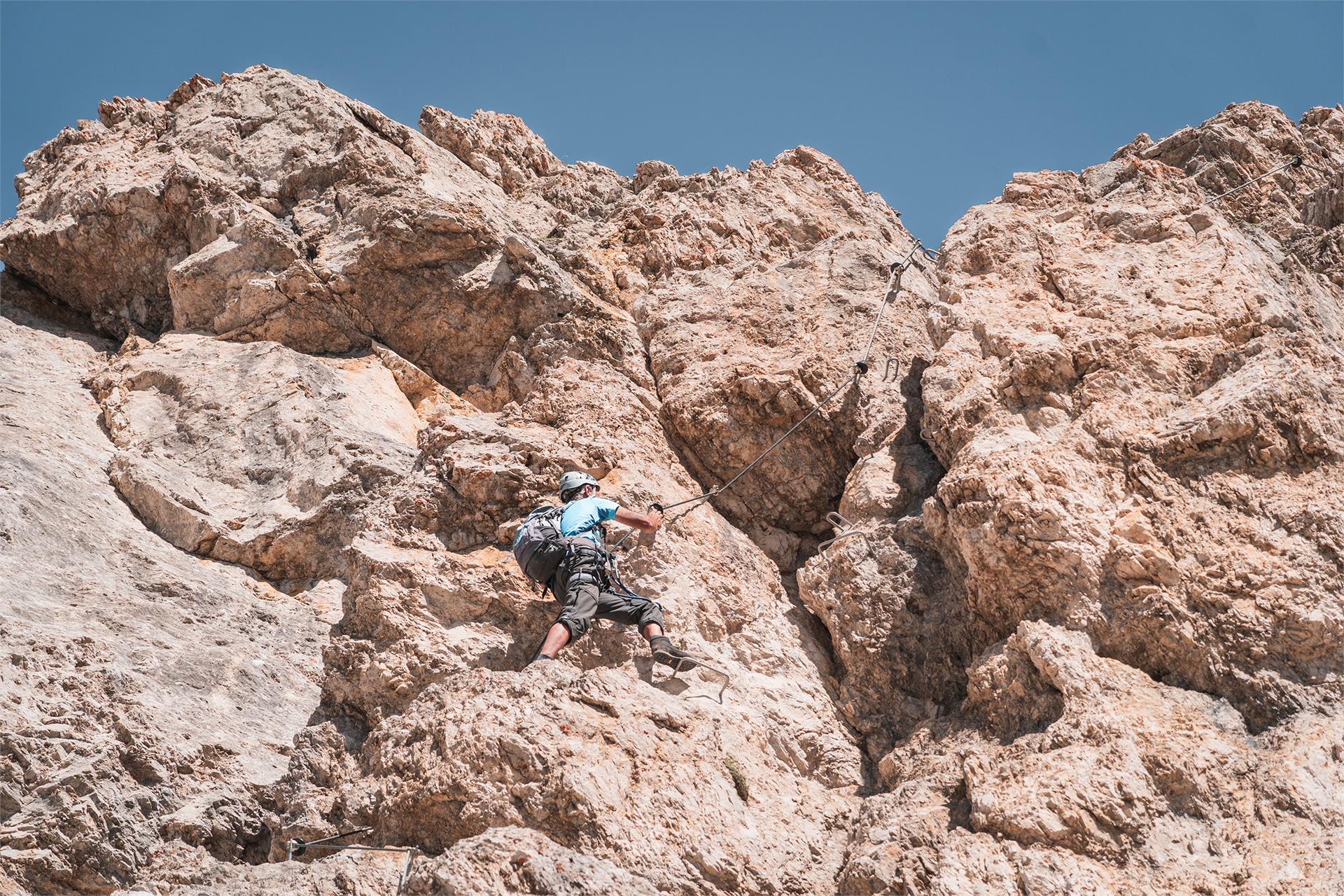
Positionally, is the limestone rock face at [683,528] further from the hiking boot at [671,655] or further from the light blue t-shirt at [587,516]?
the light blue t-shirt at [587,516]

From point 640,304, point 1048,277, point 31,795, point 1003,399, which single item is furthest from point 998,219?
point 31,795

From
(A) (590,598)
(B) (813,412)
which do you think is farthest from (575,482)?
(B) (813,412)

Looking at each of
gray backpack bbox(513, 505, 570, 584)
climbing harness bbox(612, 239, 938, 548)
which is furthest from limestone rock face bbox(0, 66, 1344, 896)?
gray backpack bbox(513, 505, 570, 584)

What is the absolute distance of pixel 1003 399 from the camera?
8406mm

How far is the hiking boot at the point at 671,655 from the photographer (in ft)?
24.6

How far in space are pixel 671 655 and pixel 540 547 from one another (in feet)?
3.86

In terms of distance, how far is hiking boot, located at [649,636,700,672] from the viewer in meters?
7.50

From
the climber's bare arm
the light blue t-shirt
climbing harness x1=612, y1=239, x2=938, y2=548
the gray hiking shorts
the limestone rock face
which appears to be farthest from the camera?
climbing harness x1=612, y1=239, x2=938, y2=548

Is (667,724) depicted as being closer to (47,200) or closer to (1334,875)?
(1334,875)

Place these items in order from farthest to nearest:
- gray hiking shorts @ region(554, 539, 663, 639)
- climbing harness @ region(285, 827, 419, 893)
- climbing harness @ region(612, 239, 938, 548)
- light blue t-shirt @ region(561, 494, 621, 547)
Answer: climbing harness @ region(612, 239, 938, 548)
light blue t-shirt @ region(561, 494, 621, 547)
gray hiking shorts @ region(554, 539, 663, 639)
climbing harness @ region(285, 827, 419, 893)

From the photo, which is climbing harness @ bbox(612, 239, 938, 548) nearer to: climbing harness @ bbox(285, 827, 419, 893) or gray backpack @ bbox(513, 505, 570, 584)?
gray backpack @ bbox(513, 505, 570, 584)

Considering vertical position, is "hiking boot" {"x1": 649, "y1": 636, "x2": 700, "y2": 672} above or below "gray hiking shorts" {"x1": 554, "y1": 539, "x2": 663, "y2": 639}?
below

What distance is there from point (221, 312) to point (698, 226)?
4.96m

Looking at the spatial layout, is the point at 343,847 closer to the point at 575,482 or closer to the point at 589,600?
the point at 589,600
